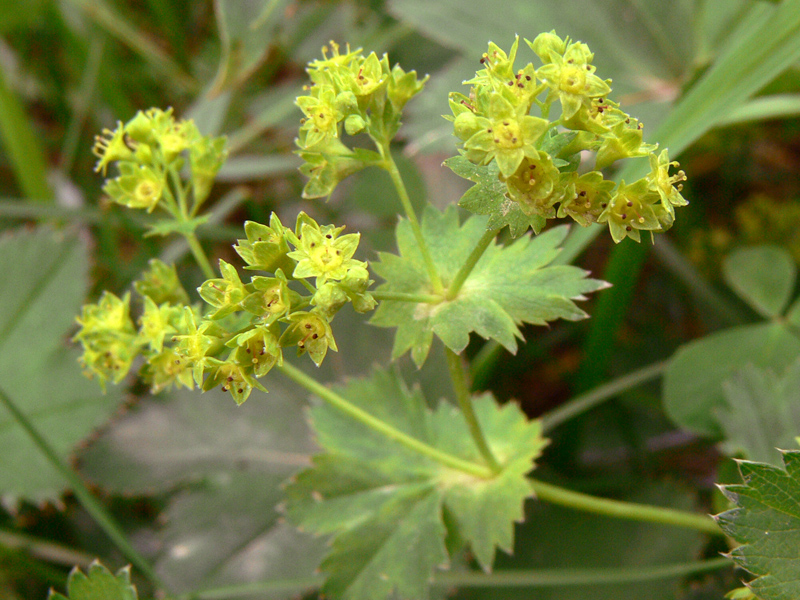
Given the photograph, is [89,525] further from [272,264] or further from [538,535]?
[272,264]

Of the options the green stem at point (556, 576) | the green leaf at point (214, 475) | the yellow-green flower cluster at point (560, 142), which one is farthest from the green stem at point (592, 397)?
the yellow-green flower cluster at point (560, 142)

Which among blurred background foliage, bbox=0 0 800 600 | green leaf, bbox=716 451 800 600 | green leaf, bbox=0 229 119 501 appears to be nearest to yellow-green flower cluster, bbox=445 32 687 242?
green leaf, bbox=716 451 800 600

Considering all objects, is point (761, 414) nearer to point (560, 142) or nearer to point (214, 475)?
point (560, 142)

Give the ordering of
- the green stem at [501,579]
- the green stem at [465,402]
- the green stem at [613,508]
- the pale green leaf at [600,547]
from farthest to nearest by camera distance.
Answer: the pale green leaf at [600,547], the green stem at [501,579], the green stem at [613,508], the green stem at [465,402]

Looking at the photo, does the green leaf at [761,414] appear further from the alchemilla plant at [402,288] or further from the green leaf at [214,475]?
the green leaf at [214,475]

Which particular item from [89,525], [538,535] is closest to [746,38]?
[538,535]

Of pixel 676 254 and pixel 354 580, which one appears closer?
pixel 354 580

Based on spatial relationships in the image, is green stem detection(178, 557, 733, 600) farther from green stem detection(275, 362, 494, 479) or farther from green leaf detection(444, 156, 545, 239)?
green leaf detection(444, 156, 545, 239)
